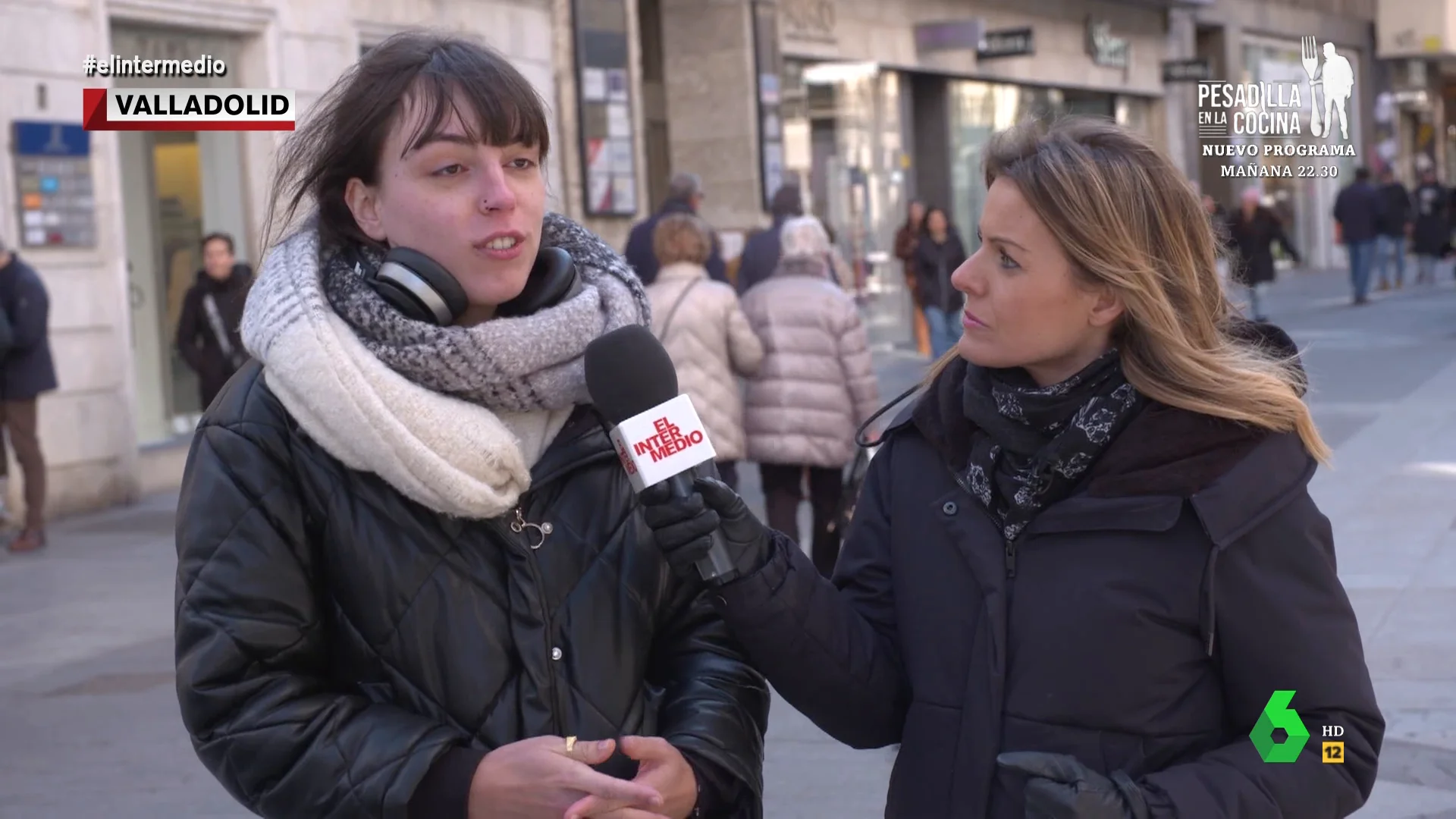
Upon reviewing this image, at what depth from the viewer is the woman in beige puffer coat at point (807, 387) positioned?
Result: 7961mm

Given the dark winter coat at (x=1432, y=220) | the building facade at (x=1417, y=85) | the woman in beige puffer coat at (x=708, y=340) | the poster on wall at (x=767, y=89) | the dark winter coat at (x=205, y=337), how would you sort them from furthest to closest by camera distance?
the building facade at (x=1417, y=85)
the dark winter coat at (x=1432, y=220)
the poster on wall at (x=767, y=89)
the dark winter coat at (x=205, y=337)
the woman in beige puffer coat at (x=708, y=340)

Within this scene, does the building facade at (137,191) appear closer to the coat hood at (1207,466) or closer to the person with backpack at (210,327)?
the person with backpack at (210,327)

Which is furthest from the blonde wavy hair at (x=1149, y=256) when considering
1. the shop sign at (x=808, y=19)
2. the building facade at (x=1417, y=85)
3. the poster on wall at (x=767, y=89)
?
the building facade at (x=1417, y=85)

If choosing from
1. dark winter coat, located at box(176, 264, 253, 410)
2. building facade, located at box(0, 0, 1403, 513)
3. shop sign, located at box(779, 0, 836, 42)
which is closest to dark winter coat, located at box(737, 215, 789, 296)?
building facade, located at box(0, 0, 1403, 513)

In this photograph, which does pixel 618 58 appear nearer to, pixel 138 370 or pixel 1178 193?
pixel 138 370

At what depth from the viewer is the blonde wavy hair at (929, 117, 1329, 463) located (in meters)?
2.28

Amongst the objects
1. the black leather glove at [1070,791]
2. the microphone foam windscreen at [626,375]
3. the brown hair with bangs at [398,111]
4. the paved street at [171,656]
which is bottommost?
the paved street at [171,656]

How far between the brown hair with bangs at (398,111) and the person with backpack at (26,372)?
8252 mm

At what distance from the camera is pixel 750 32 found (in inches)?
760

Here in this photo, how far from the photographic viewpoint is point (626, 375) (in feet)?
7.13

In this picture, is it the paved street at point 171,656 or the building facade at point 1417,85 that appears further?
the building facade at point 1417,85

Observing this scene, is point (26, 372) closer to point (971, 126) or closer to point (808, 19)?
point (808, 19)

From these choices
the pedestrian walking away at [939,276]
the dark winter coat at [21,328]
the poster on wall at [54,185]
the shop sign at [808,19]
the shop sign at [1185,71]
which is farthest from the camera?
the shop sign at [1185,71]

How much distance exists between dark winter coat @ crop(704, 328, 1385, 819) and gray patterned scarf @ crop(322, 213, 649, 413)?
1.17 feet
